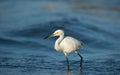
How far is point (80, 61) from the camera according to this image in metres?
16.1

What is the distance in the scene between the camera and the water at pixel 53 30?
15781mm

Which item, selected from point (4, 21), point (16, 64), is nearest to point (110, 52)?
point (16, 64)

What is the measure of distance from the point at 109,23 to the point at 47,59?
7925 mm

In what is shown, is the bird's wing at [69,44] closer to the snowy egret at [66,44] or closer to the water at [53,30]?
the snowy egret at [66,44]

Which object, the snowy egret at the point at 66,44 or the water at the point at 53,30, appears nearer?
the snowy egret at the point at 66,44

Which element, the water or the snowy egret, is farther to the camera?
the water

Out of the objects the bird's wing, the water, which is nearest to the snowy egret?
the bird's wing

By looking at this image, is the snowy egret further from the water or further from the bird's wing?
the water

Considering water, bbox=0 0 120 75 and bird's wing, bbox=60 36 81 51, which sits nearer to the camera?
bird's wing, bbox=60 36 81 51

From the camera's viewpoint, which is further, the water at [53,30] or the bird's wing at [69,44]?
the water at [53,30]

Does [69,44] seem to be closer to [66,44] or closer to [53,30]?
[66,44]

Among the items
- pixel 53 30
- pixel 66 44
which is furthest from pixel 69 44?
pixel 53 30

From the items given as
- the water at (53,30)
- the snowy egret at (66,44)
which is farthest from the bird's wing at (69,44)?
the water at (53,30)

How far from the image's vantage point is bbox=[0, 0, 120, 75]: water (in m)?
15.8
